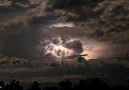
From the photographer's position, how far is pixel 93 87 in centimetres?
19888

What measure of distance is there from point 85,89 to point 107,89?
38.6ft

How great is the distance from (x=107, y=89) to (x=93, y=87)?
7.55 m

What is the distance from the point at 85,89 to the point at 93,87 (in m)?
4.44

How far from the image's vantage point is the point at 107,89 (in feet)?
648

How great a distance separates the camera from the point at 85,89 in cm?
19875
